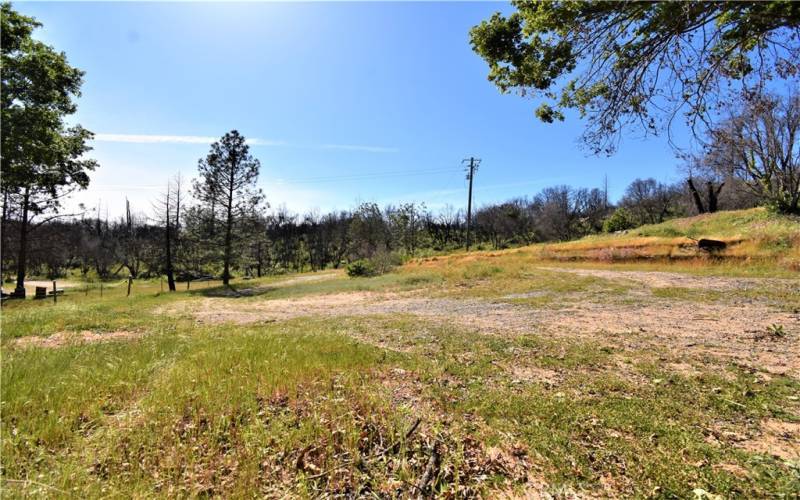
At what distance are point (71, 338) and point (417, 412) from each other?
25.0 feet

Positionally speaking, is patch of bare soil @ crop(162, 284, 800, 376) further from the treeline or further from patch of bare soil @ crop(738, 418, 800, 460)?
the treeline

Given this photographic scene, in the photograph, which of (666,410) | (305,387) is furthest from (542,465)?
(305,387)

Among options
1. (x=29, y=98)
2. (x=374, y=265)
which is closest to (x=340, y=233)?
(x=374, y=265)

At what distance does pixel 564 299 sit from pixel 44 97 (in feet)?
64.7

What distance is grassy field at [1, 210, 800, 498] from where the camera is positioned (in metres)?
2.37

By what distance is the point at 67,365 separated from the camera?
4.42 metres

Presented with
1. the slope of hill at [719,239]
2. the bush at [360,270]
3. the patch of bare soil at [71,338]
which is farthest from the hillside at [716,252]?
the patch of bare soil at [71,338]

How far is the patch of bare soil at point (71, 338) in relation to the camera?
620 cm

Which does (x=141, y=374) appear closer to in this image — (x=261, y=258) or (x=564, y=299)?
(x=564, y=299)

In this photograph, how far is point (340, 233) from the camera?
199ft

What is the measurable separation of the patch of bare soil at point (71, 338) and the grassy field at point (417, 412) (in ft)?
0.29

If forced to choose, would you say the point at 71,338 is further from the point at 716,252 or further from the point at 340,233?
the point at 340,233

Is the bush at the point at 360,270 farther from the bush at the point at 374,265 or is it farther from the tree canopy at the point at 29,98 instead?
the tree canopy at the point at 29,98

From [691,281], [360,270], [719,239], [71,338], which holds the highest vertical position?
[719,239]
